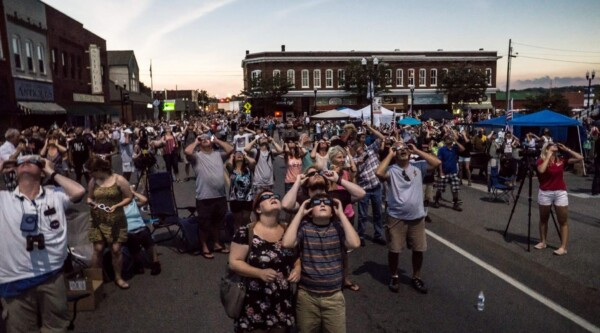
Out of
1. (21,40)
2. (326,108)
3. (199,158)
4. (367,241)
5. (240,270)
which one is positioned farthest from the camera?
(326,108)

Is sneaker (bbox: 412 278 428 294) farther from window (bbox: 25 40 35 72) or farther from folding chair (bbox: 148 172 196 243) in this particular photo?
window (bbox: 25 40 35 72)

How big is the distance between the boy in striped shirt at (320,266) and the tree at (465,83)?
63.4 meters

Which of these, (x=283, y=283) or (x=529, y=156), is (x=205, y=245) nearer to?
(x=283, y=283)

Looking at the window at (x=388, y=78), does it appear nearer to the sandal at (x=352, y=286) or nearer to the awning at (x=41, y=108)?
the awning at (x=41, y=108)

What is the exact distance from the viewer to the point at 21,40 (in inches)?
1105

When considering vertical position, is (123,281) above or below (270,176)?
below

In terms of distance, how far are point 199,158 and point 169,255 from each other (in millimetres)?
1799

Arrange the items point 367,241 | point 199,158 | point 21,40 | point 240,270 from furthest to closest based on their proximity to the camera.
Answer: point 21,40
point 367,241
point 199,158
point 240,270

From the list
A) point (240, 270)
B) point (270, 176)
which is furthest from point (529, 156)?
point (240, 270)

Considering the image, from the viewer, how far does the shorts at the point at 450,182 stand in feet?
36.3

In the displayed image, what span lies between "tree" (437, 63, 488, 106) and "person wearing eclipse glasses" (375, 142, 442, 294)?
60862 mm

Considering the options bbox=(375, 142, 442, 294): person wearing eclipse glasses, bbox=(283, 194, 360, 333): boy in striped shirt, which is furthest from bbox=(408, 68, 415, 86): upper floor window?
bbox=(283, 194, 360, 333): boy in striped shirt

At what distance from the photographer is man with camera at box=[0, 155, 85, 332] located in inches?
143

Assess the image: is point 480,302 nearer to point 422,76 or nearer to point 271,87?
point 271,87
